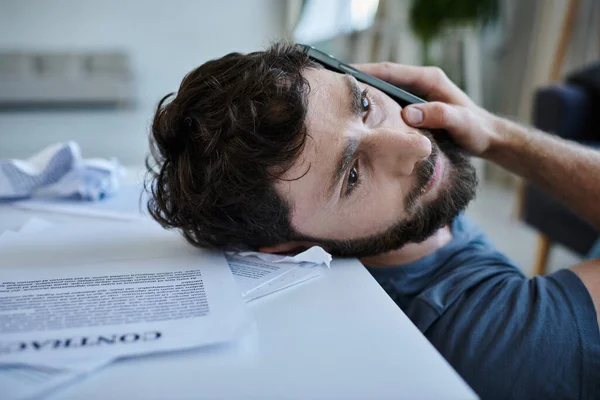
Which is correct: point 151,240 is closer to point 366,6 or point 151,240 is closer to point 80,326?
point 80,326

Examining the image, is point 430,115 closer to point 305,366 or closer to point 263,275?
point 263,275

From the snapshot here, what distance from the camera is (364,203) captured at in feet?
2.60

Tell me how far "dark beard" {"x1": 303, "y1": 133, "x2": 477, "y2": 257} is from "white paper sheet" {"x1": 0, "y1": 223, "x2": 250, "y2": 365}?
22 centimetres

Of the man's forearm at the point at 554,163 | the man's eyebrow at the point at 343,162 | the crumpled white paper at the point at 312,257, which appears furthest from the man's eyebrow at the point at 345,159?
the man's forearm at the point at 554,163

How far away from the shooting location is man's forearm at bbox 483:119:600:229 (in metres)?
1.01

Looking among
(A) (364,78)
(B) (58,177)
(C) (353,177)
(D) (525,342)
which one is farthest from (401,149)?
(B) (58,177)

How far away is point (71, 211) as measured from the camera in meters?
0.98

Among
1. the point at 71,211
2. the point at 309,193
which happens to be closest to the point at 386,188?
the point at 309,193

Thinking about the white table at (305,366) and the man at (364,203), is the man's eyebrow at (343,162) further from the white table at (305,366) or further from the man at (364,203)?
the white table at (305,366)

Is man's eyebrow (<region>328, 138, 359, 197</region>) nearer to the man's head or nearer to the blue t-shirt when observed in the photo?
the man's head

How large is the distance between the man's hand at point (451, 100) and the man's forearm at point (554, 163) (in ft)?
0.14

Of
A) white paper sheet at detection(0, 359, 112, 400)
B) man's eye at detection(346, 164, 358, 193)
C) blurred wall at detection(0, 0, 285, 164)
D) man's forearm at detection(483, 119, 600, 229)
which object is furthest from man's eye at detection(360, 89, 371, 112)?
blurred wall at detection(0, 0, 285, 164)

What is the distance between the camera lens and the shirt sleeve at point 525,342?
0.62 m

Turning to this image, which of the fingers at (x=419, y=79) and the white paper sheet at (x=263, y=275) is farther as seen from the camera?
the fingers at (x=419, y=79)
